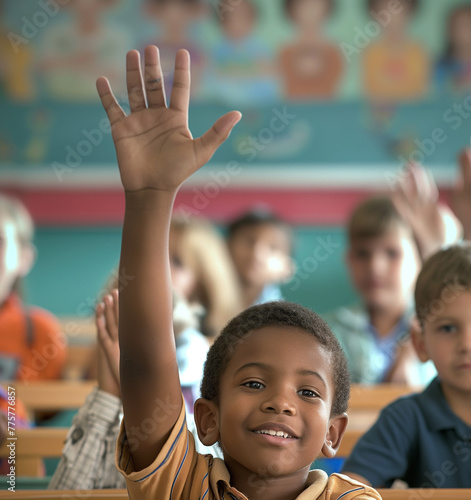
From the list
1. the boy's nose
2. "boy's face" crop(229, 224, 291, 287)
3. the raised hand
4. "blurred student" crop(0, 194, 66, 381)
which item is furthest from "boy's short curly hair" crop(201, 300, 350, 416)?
"boy's face" crop(229, 224, 291, 287)

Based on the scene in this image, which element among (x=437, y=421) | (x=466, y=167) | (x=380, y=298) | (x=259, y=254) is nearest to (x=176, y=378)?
(x=437, y=421)

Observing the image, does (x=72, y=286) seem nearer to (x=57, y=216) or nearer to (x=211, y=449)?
(x=57, y=216)

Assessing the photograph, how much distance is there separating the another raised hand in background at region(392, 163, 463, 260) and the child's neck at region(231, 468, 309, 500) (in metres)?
1.14

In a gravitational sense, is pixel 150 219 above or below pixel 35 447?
above

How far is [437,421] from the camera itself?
1345mm

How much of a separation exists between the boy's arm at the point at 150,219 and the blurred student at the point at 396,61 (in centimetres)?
456

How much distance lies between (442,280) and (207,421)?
62cm

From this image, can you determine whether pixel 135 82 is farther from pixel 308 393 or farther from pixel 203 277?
pixel 203 277

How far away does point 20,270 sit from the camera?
3113 millimetres

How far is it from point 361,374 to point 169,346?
1.65 meters

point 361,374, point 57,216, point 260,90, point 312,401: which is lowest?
point 312,401

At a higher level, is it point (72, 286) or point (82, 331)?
point (72, 286)

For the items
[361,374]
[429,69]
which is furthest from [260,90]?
[361,374]

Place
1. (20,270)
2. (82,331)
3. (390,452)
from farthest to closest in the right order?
(82,331)
(20,270)
(390,452)
